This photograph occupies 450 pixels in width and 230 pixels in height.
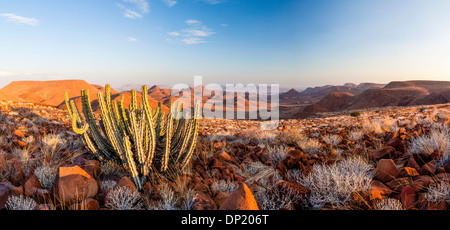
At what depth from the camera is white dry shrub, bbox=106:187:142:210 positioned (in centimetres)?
244

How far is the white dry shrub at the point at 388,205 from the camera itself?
2.00 metres

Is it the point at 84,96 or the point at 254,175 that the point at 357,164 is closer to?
the point at 254,175

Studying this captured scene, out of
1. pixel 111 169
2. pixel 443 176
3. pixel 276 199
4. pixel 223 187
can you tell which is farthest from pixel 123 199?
pixel 443 176

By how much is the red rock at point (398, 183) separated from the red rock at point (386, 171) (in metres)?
0.10

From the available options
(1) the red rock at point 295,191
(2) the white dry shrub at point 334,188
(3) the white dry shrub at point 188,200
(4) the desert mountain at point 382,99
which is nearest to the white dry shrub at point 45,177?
(3) the white dry shrub at point 188,200

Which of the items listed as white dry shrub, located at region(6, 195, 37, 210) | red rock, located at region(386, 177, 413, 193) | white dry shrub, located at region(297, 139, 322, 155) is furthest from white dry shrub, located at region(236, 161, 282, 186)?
white dry shrub, located at region(6, 195, 37, 210)

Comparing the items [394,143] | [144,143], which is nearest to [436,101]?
[394,143]

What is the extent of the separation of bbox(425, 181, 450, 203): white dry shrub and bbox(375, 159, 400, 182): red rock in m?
0.45

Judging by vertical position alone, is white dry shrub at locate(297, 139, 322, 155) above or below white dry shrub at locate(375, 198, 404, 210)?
below

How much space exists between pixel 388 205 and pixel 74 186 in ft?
11.2

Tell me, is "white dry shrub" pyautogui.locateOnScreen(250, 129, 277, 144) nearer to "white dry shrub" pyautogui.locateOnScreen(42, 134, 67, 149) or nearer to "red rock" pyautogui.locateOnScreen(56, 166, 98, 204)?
"red rock" pyautogui.locateOnScreen(56, 166, 98, 204)

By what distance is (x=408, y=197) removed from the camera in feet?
6.94

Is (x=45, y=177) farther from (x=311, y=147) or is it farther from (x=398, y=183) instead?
(x=311, y=147)
